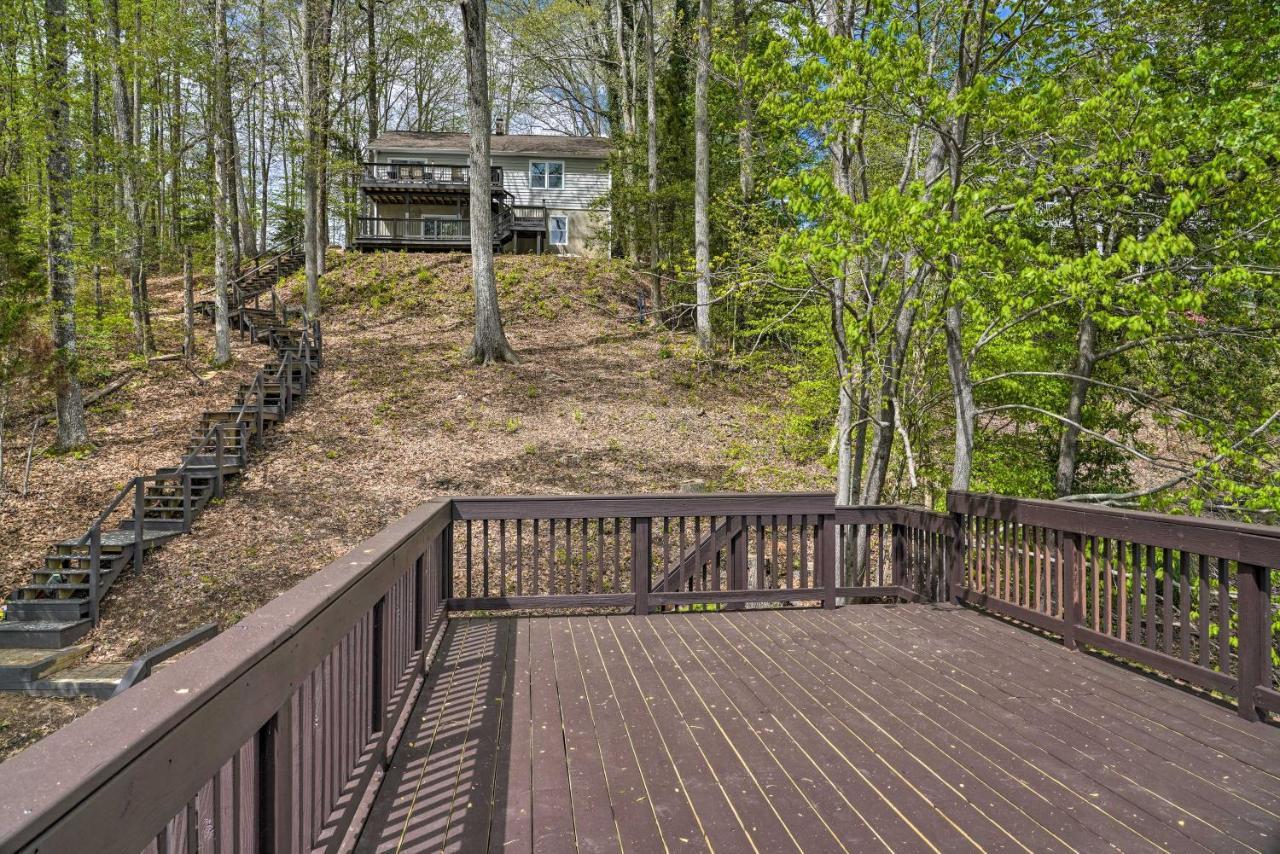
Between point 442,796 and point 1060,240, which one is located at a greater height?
point 1060,240

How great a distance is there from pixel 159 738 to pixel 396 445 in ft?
38.3

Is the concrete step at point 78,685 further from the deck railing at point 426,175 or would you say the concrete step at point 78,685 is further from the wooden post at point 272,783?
the deck railing at point 426,175

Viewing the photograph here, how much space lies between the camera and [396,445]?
40.6 feet

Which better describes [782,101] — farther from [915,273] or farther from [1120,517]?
[1120,517]

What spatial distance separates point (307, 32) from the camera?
58.9ft

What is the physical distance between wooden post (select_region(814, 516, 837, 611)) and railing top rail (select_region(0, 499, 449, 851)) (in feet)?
14.4

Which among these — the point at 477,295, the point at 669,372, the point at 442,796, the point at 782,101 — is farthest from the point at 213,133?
the point at 442,796

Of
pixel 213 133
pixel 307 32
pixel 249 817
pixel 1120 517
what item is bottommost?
pixel 249 817

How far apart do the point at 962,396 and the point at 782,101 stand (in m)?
3.11

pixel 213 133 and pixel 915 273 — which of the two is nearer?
pixel 915 273

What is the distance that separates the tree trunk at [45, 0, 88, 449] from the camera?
11.7 m

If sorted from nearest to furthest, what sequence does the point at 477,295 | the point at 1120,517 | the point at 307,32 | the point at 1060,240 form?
the point at 1120,517 → the point at 1060,240 → the point at 477,295 → the point at 307,32

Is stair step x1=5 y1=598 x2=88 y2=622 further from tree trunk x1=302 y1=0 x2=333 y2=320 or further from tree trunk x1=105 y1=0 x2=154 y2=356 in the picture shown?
tree trunk x1=302 y1=0 x2=333 y2=320

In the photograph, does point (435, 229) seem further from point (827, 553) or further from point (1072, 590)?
A: point (1072, 590)
